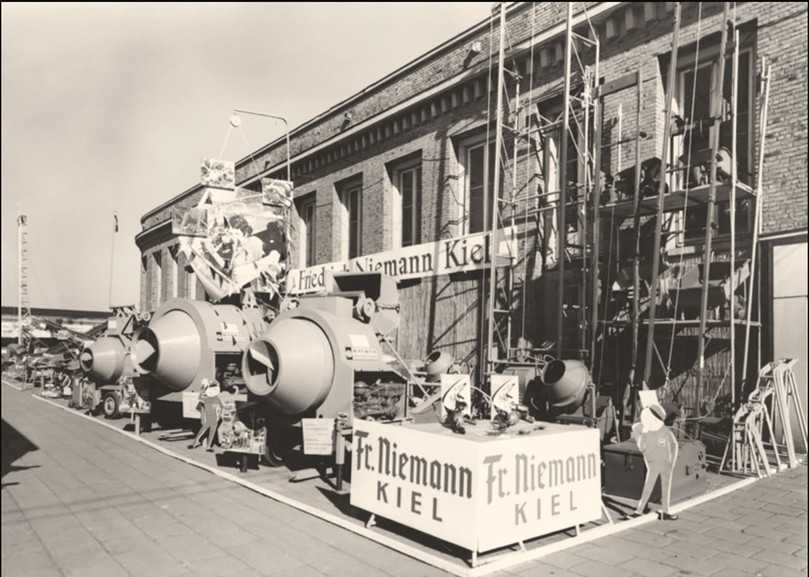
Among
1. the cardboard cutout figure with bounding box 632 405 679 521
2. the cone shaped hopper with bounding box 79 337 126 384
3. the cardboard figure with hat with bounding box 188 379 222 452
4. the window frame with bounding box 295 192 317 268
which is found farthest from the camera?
the window frame with bounding box 295 192 317 268

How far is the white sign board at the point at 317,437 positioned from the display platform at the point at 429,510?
0.58 m

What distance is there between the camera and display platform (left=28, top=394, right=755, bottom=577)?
5.75m

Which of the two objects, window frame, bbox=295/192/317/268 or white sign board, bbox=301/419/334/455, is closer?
white sign board, bbox=301/419/334/455

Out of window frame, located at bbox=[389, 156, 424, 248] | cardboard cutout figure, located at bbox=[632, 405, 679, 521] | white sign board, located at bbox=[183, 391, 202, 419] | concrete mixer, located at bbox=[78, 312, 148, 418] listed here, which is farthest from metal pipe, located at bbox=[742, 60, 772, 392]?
concrete mixer, located at bbox=[78, 312, 148, 418]

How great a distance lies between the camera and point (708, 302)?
431 inches

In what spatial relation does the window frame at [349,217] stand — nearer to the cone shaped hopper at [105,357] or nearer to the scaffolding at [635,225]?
the scaffolding at [635,225]

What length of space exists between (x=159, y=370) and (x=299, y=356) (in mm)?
3643

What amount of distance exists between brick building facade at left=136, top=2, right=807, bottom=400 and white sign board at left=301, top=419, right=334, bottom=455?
9.02 feet

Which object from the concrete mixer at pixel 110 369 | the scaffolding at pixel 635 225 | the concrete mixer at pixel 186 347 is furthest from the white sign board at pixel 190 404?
the scaffolding at pixel 635 225

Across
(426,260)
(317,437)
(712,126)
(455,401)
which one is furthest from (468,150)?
(455,401)

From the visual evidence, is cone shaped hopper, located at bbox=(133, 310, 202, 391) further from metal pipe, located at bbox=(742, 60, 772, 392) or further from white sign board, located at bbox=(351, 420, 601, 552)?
metal pipe, located at bbox=(742, 60, 772, 392)

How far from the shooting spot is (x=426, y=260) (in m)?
16.9

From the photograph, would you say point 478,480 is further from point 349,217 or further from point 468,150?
point 349,217

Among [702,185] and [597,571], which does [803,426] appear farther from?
[597,571]
